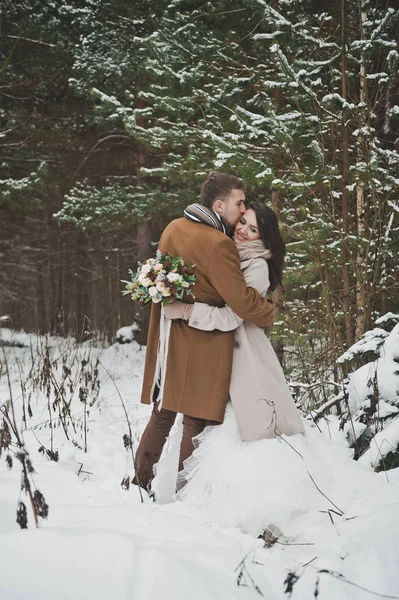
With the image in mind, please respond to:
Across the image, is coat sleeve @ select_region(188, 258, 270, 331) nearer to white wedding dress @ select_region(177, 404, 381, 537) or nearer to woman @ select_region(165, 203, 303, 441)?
woman @ select_region(165, 203, 303, 441)

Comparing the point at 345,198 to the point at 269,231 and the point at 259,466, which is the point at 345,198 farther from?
the point at 259,466

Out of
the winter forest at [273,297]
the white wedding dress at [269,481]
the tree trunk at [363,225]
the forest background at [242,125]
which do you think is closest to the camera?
the winter forest at [273,297]

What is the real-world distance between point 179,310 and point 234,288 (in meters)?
0.39

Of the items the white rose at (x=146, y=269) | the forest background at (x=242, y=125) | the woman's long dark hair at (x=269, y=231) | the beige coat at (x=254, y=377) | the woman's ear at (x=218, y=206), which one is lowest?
the beige coat at (x=254, y=377)

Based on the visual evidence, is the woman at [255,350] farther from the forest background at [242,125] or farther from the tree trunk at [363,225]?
the tree trunk at [363,225]

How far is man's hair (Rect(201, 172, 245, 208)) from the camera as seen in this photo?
3037 millimetres

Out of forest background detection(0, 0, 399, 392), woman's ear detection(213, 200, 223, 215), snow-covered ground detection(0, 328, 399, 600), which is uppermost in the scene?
forest background detection(0, 0, 399, 392)

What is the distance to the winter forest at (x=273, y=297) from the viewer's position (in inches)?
71.8

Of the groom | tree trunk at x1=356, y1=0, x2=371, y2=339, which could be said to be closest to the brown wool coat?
the groom

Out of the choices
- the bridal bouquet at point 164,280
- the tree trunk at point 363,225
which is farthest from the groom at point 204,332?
the tree trunk at point 363,225

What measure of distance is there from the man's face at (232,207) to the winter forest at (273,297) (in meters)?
1.29

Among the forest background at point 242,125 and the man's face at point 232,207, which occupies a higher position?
the forest background at point 242,125

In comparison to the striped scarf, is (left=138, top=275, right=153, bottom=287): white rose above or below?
below

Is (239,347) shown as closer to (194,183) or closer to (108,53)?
(194,183)
